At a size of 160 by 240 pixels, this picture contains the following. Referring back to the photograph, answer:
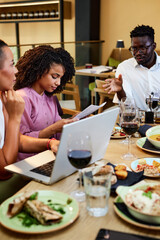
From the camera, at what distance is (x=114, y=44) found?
21.7 feet

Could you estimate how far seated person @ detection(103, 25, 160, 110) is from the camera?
8.50ft

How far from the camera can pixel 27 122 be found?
1.88 metres

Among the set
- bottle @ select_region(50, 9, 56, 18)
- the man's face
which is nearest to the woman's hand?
the man's face

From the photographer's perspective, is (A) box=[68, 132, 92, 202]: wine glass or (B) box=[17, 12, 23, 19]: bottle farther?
(B) box=[17, 12, 23, 19]: bottle

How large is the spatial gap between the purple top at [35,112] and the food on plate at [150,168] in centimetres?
73

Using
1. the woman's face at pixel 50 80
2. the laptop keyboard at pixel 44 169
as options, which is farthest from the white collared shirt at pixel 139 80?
the laptop keyboard at pixel 44 169

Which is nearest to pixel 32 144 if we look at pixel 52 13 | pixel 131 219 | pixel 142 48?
pixel 131 219

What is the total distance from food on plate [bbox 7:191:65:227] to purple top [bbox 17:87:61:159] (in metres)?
0.89

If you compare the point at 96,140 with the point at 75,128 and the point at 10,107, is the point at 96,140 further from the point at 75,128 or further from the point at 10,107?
the point at 10,107

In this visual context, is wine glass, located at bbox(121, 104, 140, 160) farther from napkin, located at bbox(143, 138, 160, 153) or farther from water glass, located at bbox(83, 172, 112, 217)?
water glass, located at bbox(83, 172, 112, 217)

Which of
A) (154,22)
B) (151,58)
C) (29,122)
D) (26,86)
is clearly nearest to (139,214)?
(29,122)

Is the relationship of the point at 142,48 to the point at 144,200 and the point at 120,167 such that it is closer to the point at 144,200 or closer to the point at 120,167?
the point at 120,167

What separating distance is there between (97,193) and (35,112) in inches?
44.5

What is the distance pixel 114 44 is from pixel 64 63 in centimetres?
471
